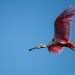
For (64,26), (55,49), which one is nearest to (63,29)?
(64,26)

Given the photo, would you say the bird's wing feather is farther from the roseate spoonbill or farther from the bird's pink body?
the bird's pink body

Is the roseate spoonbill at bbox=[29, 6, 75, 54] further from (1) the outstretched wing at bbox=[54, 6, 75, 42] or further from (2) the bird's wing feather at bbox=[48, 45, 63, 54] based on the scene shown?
(2) the bird's wing feather at bbox=[48, 45, 63, 54]

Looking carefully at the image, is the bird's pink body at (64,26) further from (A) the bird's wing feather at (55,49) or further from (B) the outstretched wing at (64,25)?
(A) the bird's wing feather at (55,49)

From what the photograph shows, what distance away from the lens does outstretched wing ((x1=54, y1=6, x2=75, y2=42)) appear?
9078 millimetres

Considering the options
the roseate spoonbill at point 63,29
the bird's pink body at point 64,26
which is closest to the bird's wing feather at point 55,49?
the roseate spoonbill at point 63,29

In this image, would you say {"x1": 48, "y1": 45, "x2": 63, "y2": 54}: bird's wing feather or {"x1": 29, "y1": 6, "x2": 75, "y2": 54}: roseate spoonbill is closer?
{"x1": 29, "y1": 6, "x2": 75, "y2": 54}: roseate spoonbill

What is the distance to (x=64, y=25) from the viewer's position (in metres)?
9.48

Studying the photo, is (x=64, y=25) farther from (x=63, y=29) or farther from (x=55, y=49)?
(x=55, y=49)

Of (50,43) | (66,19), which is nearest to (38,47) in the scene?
(50,43)

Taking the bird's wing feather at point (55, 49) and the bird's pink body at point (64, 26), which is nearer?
the bird's pink body at point (64, 26)

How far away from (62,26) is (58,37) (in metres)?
0.64

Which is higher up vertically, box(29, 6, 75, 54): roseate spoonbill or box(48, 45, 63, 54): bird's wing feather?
box(29, 6, 75, 54): roseate spoonbill

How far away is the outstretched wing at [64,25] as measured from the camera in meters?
9.08

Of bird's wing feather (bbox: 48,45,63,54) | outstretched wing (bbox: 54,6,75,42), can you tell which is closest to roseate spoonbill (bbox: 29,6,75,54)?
outstretched wing (bbox: 54,6,75,42)
